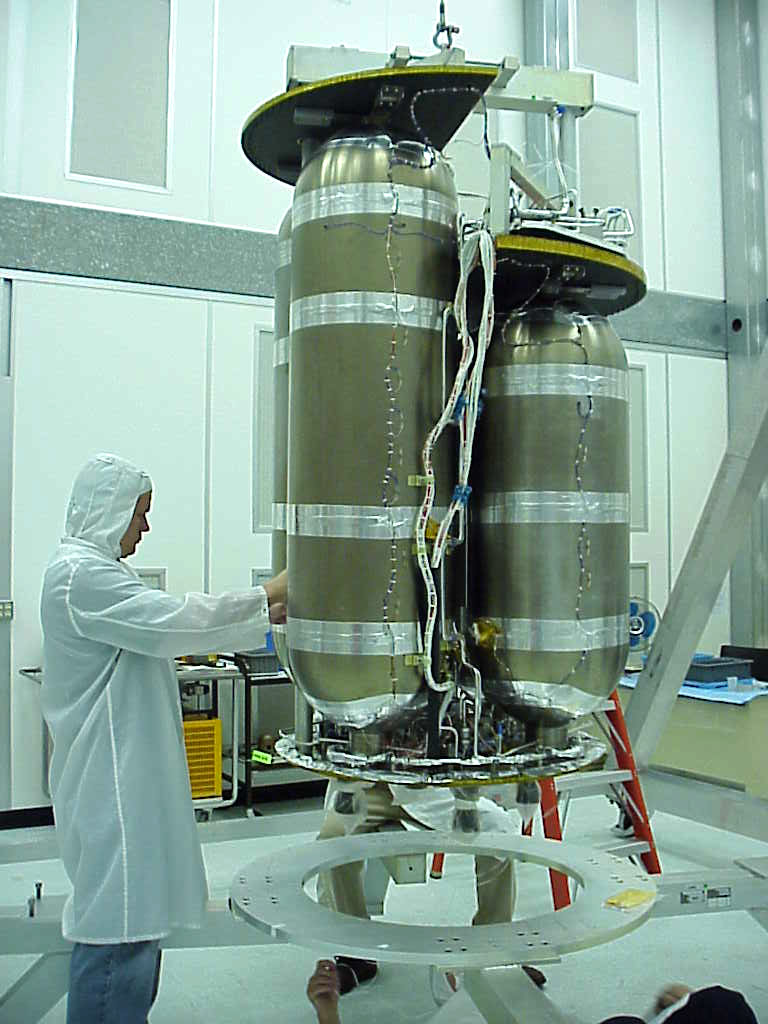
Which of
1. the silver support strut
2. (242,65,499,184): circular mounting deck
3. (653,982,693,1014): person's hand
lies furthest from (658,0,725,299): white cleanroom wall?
(653,982,693,1014): person's hand

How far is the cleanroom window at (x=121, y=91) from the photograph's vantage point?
15.3 feet

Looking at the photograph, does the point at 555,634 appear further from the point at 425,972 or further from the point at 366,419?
the point at 425,972

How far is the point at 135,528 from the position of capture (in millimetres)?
2207

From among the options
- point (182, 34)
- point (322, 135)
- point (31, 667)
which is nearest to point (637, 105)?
point (182, 34)

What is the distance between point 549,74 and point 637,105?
4.64 metres

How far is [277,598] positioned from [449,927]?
63 cm

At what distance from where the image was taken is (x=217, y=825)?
2801mm

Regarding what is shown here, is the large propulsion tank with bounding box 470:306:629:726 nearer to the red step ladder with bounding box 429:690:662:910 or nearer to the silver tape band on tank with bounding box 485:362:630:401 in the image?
the silver tape band on tank with bounding box 485:362:630:401

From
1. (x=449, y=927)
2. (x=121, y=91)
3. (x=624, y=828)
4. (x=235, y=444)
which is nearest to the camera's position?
(x=449, y=927)

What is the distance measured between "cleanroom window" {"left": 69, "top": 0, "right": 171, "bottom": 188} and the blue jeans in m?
3.61

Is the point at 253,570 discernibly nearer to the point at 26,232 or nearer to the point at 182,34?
the point at 26,232

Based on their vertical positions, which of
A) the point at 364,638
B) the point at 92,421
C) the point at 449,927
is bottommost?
the point at 449,927

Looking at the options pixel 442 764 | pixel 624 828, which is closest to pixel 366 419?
pixel 442 764

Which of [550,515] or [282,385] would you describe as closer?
[550,515]
